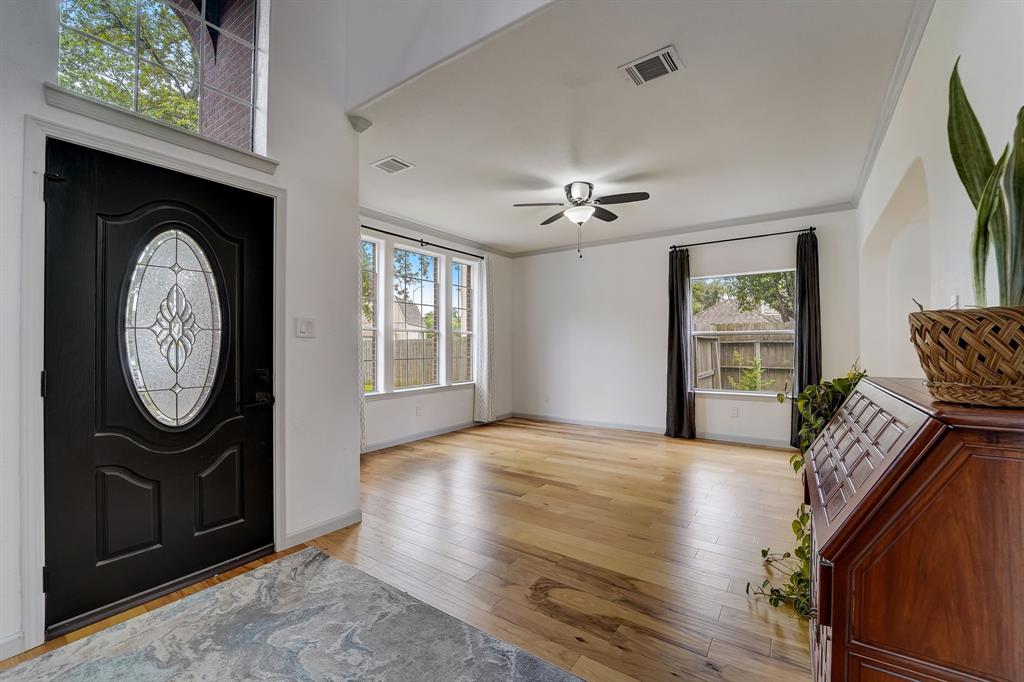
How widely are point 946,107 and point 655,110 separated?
1.46m

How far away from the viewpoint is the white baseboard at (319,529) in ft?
8.63

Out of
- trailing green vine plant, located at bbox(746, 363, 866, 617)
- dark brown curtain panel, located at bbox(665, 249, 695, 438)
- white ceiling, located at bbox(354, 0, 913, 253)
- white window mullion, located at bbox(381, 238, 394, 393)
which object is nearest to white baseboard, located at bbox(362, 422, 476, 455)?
white window mullion, located at bbox(381, 238, 394, 393)

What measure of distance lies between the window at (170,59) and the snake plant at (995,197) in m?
3.10

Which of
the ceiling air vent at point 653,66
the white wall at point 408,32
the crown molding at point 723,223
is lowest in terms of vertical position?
the crown molding at point 723,223

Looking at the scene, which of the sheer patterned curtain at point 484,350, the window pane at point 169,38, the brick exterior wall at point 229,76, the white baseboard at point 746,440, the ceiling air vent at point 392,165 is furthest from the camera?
the sheer patterned curtain at point 484,350

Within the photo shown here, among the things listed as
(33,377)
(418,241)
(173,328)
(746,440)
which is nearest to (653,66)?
(173,328)

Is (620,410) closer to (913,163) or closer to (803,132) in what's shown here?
(803,132)

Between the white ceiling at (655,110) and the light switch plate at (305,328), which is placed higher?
the white ceiling at (655,110)

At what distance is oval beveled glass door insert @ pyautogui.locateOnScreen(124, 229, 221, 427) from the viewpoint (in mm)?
2092

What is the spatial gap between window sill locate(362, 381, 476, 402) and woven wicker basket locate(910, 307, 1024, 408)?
480 cm

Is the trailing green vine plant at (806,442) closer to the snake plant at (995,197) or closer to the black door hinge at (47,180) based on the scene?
the snake plant at (995,197)

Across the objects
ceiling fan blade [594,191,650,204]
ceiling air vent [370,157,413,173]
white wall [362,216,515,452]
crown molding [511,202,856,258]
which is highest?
ceiling air vent [370,157,413,173]

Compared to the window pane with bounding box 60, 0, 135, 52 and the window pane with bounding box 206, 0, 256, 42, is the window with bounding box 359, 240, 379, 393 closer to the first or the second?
the window pane with bounding box 206, 0, 256, 42

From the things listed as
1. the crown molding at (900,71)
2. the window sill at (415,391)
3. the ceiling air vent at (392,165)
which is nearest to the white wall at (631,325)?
the window sill at (415,391)
